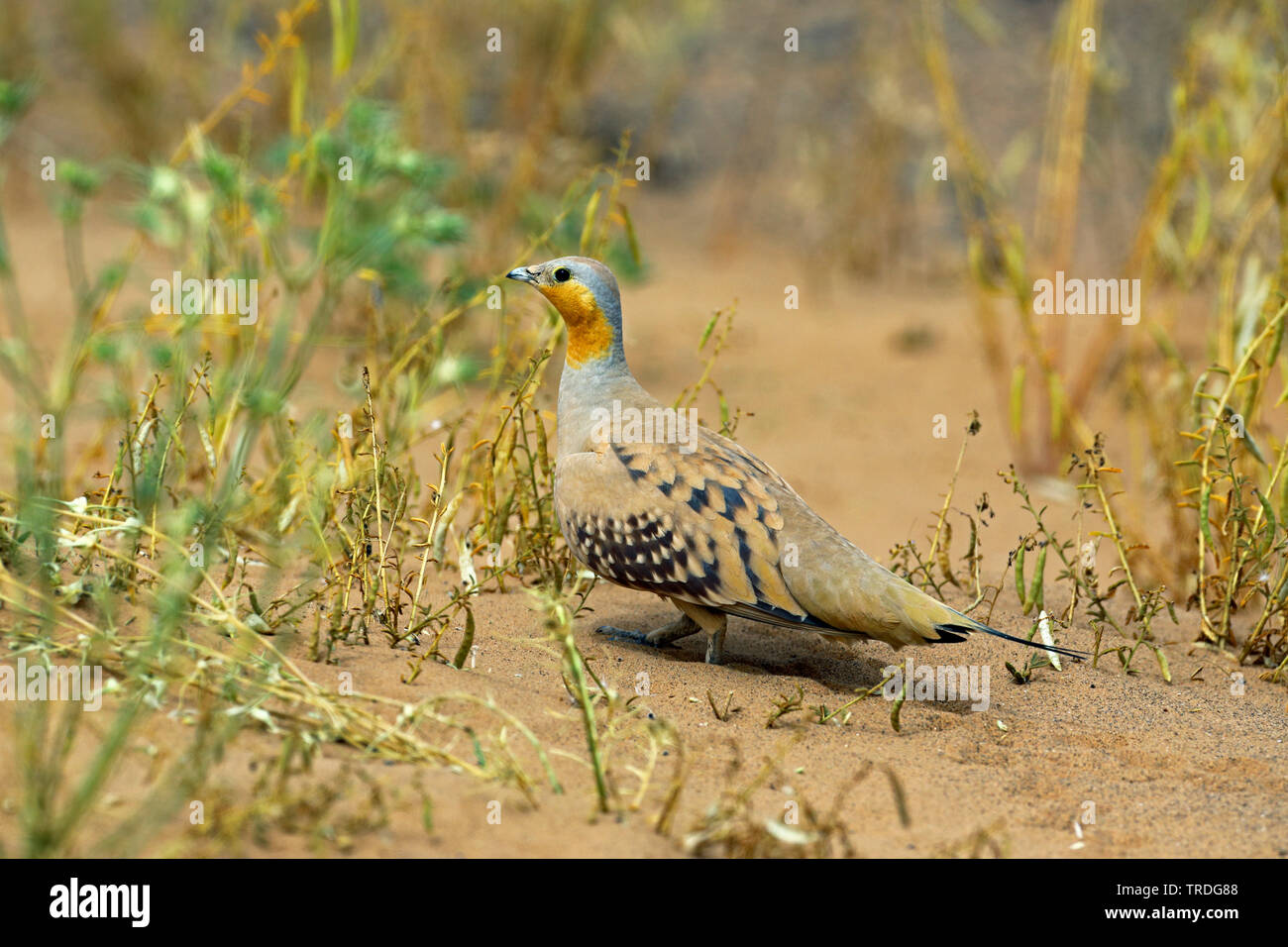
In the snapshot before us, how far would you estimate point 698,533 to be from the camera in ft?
12.3

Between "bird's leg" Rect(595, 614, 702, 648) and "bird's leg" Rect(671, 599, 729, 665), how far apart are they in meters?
0.14

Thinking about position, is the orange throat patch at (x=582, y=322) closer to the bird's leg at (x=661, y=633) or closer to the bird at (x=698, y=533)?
the bird at (x=698, y=533)

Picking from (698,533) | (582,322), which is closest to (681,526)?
(698,533)

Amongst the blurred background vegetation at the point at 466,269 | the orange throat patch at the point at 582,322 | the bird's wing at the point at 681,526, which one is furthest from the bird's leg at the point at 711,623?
the orange throat patch at the point at 582,322

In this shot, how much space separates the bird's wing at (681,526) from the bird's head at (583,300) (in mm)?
427

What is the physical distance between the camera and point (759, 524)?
3.78m

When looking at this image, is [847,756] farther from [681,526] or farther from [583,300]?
[583,300]

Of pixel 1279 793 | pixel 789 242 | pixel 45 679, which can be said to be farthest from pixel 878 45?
pixel 45 679

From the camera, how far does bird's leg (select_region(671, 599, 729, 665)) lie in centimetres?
387

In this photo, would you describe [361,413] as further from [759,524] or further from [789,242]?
[789,242]

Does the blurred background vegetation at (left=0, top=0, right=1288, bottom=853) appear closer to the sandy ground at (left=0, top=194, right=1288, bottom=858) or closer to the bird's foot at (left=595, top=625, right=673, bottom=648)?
the sandy ground at (left=0, top=194, right=1288, bottom=858)

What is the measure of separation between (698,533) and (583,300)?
919 mm

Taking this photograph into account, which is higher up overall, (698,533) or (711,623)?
(698,533)

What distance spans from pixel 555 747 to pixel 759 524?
3.61 feet
